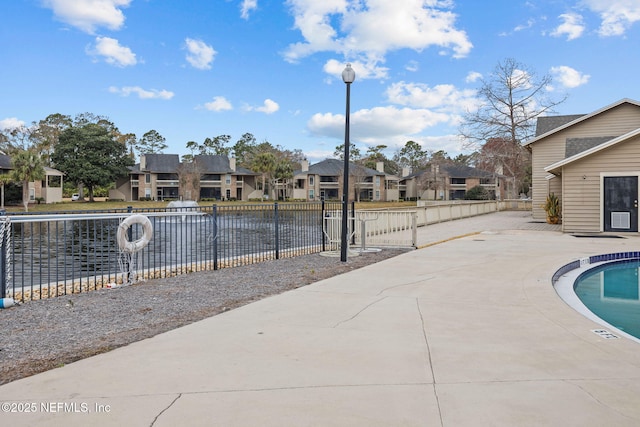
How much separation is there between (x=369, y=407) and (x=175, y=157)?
68510mm

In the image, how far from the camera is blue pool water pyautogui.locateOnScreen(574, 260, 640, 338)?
239 inches

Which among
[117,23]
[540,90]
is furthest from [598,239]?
[540,90]

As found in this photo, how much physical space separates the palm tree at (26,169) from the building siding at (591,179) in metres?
48.1

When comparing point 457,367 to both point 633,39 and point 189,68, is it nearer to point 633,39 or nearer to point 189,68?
point 633,39

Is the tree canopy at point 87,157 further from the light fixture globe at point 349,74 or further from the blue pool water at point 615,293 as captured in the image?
the blue pool water at point 615,293

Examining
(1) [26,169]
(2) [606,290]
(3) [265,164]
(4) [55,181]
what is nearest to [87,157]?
(4) [55,181]

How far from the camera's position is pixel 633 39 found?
19094 millimetres

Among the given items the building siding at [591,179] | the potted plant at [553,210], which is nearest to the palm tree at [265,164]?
the potted plant at [553,210]

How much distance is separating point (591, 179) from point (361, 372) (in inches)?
668

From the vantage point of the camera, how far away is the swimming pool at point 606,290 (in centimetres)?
576

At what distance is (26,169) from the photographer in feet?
147

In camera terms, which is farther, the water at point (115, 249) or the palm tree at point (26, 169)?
the palm tree at point (26, 169)

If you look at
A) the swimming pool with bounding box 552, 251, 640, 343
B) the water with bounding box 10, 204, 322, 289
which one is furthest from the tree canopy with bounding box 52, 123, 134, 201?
the swimming pool with bounding box 552, 251, 640, 343

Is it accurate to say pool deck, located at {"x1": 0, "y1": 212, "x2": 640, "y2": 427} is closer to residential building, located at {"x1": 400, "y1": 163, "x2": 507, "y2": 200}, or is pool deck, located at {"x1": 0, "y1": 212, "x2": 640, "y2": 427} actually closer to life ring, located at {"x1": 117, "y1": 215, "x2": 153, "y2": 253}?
life ring, located at {"x1": 117, "y1": 215, "x2": 153, "y2": 253}
